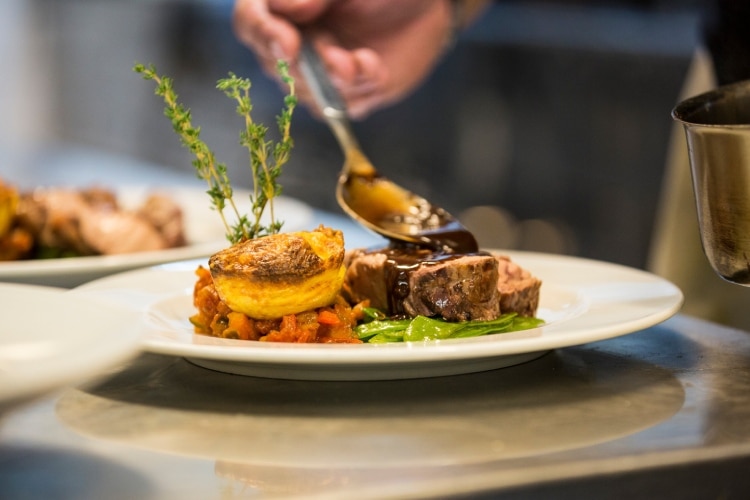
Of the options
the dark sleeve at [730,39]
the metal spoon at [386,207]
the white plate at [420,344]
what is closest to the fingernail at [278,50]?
the metal spoon at [386,207]

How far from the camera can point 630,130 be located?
17.1 feet

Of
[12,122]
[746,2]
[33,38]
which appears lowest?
[12,122]

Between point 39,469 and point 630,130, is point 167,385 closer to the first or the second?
point 39,469

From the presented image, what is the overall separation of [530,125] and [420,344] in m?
4.55

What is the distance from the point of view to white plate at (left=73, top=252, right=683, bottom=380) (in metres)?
1.29

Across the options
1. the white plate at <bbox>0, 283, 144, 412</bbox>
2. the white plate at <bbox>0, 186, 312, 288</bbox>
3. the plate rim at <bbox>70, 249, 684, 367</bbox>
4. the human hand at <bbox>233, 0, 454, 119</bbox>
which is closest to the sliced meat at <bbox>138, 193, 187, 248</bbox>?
the white plate at <bbox>0, 186, 312, 288</bbox>

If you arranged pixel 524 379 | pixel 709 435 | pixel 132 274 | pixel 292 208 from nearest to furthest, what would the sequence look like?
1. pixel 709 435
2. pixel 524 379
3. pixel 132 274
4. pixel 292 208

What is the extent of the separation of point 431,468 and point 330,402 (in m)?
0.30

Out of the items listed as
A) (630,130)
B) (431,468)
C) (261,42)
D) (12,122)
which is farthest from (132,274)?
(12,122)

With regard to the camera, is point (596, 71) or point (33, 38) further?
point (33, 38)

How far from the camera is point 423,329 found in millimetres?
1642

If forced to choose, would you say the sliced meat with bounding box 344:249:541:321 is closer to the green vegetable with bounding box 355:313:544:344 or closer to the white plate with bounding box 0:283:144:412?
the green vegetable with bounding box 355:313:544:344

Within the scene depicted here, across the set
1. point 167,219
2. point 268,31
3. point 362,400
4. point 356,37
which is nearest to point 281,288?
point 362,400

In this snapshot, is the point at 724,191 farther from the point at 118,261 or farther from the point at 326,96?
the point at 118,261
